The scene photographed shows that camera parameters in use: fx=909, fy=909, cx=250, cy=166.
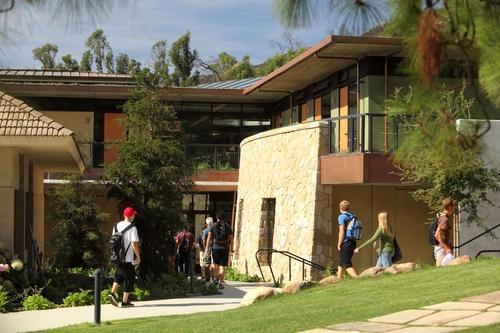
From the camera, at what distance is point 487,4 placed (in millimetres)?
6734

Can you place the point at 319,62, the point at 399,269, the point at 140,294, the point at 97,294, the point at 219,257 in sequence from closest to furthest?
the point at 97,294, the point at 399,269, the point at 140,294, the point at 219,257, the point at 319,62

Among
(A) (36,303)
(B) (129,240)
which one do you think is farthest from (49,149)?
(A) (36,303)

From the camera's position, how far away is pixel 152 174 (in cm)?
1984

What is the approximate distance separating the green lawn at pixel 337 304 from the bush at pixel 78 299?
2918mm

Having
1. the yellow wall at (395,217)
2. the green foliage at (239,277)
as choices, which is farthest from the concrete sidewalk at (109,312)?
the green foliage at (239,277)

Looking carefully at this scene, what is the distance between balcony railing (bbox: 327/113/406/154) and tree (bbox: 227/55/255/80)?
3978cm

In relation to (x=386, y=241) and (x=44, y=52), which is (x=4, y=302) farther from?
(x=44, y=52)

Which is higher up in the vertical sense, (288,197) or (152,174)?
(152,174)

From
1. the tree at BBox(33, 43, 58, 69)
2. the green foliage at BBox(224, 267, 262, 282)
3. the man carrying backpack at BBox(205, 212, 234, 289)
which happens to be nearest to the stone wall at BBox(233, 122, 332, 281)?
the green foliage at BBox(224, 267, 262, 282)

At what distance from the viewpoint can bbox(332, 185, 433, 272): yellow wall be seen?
23156mm

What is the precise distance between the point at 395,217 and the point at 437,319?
13066 millimetres

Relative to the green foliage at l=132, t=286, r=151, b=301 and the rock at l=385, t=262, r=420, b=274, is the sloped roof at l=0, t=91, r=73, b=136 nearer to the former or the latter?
the green foliage at l=132, t=286, r=151, b=301

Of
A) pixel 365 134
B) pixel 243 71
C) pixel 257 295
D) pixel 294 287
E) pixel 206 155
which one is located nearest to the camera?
pixel 257 295

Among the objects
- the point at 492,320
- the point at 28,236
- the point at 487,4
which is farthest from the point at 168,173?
the point at 487,4
